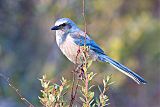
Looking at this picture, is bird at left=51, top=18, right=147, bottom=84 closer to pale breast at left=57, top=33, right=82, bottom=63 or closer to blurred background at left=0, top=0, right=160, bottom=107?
pale breast at left=57, top=33, right=82, bottom=63

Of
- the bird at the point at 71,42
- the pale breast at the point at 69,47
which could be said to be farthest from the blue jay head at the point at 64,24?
the pale breast at the point at 69,47

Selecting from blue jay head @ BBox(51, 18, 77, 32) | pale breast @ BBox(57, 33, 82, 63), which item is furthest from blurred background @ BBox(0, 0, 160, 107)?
pale breast @ BBox(57, 33, 82, 63)

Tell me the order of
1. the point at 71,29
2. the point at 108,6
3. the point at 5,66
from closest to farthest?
the point at 71,29 < the point at 5,66 < the point at 108,6

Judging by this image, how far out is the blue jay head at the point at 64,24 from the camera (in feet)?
19.2

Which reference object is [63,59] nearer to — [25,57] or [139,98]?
[25,57]

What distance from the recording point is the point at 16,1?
9.16 metres

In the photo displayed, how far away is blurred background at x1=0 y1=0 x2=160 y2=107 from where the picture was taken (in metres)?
9.51

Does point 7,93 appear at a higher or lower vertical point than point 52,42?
lower

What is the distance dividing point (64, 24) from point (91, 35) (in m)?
4.58

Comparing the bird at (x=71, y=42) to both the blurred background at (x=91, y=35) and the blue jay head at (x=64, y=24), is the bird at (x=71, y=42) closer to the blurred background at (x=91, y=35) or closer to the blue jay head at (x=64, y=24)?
the blue jay head at (x=64, y=24)

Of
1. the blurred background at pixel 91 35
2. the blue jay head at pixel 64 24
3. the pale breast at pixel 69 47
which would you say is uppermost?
the blurred background at pixel 91 35

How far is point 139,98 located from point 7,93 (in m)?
2.85

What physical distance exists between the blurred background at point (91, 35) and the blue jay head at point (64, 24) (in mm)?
2989

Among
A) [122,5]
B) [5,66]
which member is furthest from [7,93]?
[122,5]
